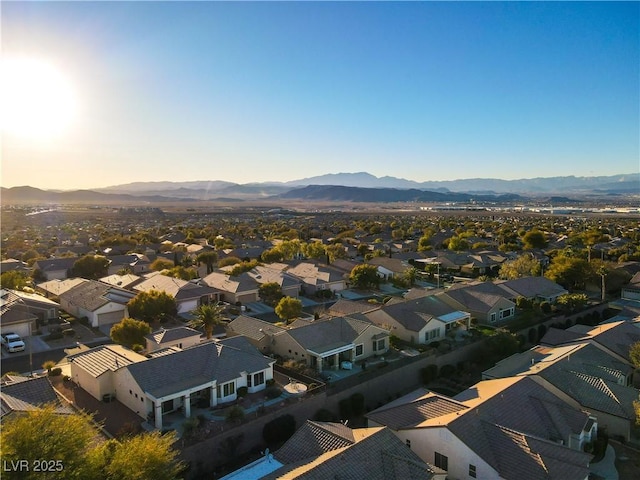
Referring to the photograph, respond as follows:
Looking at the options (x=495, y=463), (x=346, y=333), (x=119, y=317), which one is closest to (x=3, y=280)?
(x=119, y=317)

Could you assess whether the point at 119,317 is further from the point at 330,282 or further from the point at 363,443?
the point at 363,443

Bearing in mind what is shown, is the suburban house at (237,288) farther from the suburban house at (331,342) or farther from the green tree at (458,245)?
the green tree at (458,245)

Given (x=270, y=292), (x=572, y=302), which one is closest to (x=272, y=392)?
(x=270, y=292)

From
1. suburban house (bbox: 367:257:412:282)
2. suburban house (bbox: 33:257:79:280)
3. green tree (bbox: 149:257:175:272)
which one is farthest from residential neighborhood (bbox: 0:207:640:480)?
green tree (bbox: 149:257:175:272)

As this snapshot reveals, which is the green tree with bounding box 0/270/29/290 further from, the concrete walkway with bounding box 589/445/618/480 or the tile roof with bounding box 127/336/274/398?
the concrete walkway with bounding box 589/445/618/480

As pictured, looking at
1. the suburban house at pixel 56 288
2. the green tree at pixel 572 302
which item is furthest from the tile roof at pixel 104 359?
the green tree at pixel 572 302

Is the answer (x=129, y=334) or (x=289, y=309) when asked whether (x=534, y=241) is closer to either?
(x=289, y=309)
